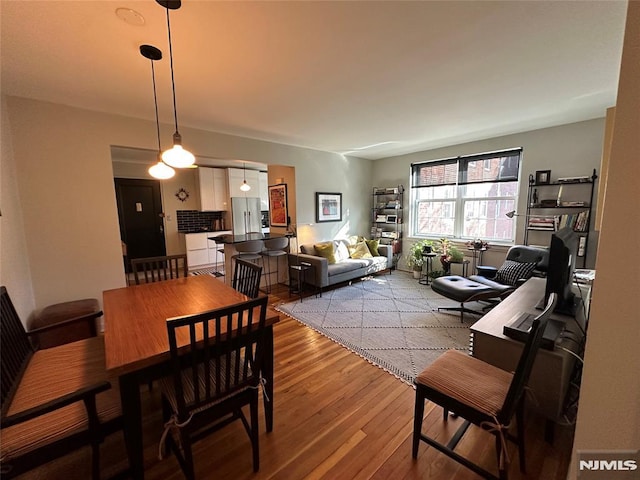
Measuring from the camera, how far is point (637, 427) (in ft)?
2.33

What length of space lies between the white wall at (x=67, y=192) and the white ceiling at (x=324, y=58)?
0.64ft

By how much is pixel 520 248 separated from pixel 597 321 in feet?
12.4

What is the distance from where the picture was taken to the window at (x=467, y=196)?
4355 mm

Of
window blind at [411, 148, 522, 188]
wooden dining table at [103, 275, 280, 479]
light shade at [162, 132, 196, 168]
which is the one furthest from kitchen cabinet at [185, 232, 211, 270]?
window blind at [411, 148, 522, 188]

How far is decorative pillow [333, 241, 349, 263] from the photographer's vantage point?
494 cm

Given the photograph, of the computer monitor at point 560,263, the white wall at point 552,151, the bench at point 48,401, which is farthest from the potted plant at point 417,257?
the bench at point 48,401

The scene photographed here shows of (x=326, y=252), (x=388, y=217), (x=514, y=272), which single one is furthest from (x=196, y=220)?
(x=514, y=272)

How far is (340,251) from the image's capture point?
5.07 m

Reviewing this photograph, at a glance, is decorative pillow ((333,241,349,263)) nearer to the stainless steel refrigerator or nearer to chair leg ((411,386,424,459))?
the stainless steel refrigerator

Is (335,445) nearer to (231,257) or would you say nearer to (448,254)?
(231,257)

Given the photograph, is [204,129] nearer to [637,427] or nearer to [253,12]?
[253,12]

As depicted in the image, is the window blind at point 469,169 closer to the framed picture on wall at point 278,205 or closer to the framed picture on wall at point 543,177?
the framed picture on wall at point 543,177

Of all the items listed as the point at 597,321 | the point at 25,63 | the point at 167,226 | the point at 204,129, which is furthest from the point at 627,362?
the point at 167,226

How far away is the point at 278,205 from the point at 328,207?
1007 millimetres
